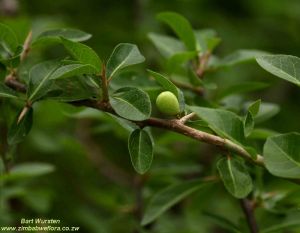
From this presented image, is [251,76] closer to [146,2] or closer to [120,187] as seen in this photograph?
[146,2]

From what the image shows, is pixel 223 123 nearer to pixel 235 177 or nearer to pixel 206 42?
pixel 235 177

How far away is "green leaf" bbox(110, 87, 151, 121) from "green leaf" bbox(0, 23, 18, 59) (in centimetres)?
25

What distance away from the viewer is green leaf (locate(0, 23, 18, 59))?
3.30ft

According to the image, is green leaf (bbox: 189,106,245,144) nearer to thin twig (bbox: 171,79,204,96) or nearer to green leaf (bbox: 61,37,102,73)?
green leaf (bbox: 61,37,102,73)

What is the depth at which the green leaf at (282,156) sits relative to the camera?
773 millimetres

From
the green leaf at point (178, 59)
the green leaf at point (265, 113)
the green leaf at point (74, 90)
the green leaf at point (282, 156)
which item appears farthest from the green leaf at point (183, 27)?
the green leaf at point (282, 156)

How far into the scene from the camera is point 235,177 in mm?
886

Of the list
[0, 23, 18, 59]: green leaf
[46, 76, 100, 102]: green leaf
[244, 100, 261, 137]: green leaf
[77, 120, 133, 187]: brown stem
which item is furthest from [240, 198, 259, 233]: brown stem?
[77, 120, 133, 187]: brown stem

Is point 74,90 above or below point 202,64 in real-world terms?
above

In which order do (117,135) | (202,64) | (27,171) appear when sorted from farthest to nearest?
(117,135)
(27,171)
(202,64)

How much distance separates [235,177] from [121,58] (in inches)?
10.8

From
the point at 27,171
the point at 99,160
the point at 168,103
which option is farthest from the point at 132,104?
the point at 99,160

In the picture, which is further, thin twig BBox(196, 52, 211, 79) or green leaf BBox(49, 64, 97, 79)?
thin twig BBox(196, 52, 211, 79)

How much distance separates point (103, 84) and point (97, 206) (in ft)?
4.07
